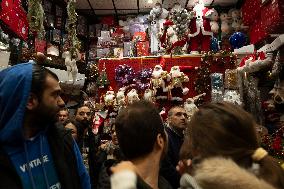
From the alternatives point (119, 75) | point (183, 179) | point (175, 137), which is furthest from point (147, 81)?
point (183, 179)

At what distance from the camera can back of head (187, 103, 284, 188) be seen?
1029mm

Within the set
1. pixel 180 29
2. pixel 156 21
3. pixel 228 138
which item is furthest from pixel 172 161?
pixel 156 21

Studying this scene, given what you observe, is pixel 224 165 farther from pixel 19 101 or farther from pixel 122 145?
pixel 19 101

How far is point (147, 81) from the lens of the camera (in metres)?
6.43

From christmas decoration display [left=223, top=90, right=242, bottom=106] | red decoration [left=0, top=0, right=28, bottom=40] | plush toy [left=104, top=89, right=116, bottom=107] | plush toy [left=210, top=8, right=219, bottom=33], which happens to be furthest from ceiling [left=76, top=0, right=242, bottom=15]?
christmas decoration display [left=223, top=90, right=242, bottom=106]

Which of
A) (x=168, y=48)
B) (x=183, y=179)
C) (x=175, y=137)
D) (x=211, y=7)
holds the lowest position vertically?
(x=175, y=137)

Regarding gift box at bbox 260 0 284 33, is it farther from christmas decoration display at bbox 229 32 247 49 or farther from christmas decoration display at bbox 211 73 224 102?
christmas decoration display at bbox 211 73 224 102

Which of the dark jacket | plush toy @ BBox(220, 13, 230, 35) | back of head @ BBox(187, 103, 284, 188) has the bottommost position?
the dark jacket

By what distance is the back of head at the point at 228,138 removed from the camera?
103cm

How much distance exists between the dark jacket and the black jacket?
843mm

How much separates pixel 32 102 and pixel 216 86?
450 cm

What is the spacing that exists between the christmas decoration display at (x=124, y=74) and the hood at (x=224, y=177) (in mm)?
5525

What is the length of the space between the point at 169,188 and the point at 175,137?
1.86m

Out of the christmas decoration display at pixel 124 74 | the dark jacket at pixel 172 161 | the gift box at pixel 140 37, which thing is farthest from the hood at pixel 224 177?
the gift box at pixel 140 37
